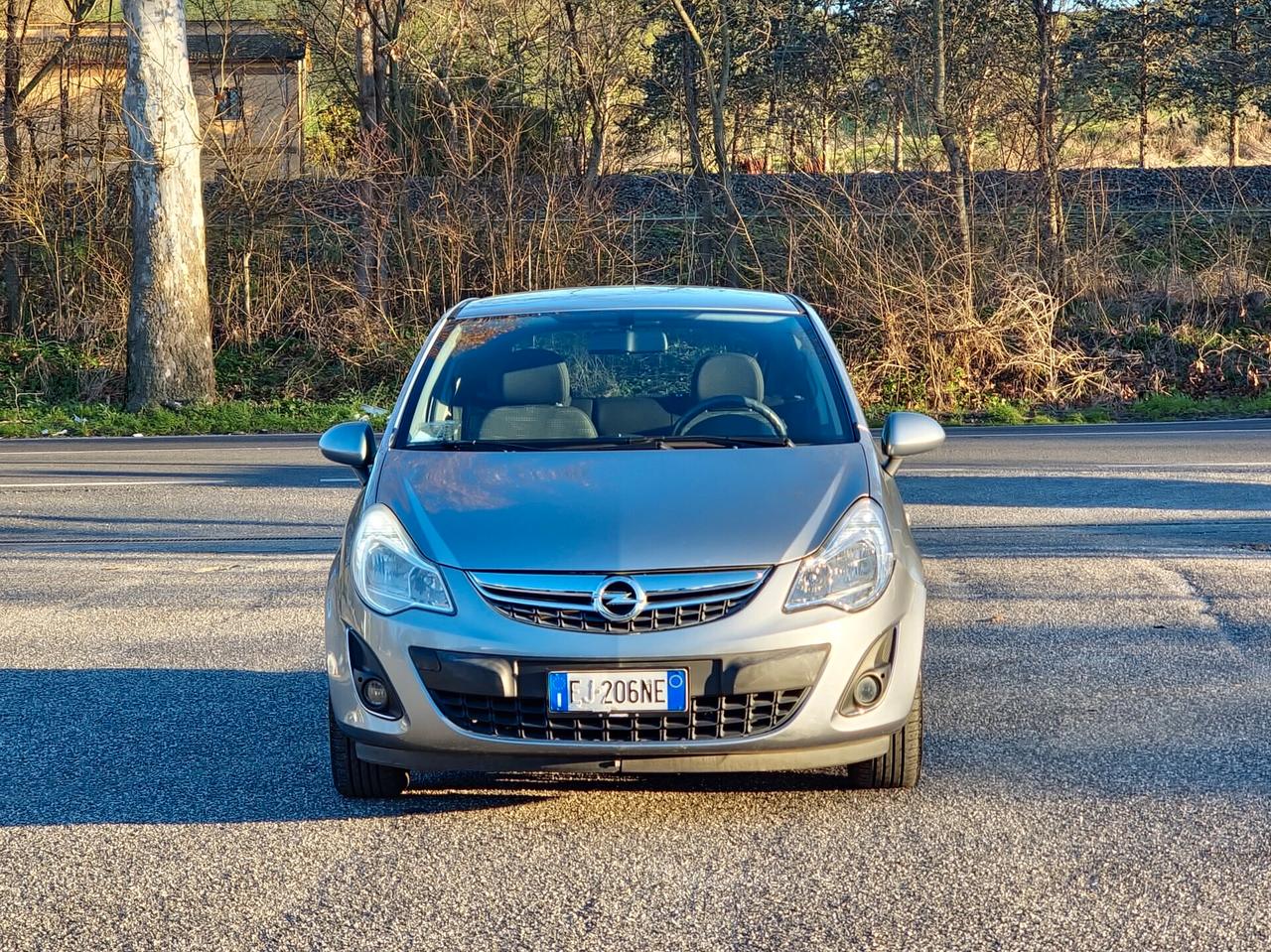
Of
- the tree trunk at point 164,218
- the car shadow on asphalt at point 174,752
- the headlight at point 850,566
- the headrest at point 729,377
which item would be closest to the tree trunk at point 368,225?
the tree trunk at point 164,218

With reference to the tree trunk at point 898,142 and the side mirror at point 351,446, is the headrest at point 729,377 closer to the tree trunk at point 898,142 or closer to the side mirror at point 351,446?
the side mirror at point 351,446

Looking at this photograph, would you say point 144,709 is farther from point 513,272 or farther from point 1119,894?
point 513,272

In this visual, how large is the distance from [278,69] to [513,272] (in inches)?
427

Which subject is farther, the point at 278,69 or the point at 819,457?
the point at 278,69

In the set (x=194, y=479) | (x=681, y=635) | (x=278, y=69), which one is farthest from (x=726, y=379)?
(x=278, y=69)

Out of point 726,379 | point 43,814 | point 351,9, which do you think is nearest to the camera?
point 43,814

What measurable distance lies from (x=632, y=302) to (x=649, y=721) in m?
2.36

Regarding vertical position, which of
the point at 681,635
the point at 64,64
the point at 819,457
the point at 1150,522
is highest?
the point at 64,64

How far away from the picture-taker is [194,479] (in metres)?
12.8

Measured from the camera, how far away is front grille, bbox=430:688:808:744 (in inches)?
175

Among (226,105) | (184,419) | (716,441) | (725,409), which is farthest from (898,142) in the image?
(716,441)

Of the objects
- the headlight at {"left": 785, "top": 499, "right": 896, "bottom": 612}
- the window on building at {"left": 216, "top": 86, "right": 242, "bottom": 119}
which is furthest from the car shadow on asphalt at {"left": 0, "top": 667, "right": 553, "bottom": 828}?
the window on building at {"left": 216, "top": 86, "right": 242, "bottom": 119}

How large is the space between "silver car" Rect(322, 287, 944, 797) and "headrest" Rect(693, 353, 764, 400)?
0.55 metres

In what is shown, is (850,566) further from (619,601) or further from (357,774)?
(357,774)
